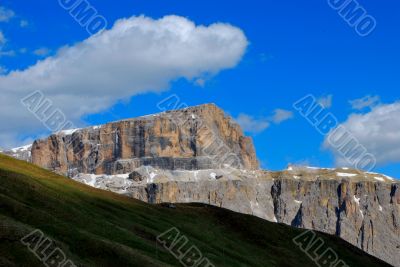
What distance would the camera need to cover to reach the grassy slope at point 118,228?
2440 inches

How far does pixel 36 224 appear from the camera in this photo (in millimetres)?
64250

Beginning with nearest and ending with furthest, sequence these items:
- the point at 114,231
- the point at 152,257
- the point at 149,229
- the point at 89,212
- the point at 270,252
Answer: the point at 152,257 → the point at 114,231 → the point at 89,212 → the point at 149,229 → the point at 270,252

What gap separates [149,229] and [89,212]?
929 cm

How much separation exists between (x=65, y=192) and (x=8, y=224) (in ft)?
102

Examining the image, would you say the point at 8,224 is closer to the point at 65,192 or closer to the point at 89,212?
the point at 89,212

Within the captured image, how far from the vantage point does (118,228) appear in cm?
7681

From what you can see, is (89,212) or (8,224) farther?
(89,212)

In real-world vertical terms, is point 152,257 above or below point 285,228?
below

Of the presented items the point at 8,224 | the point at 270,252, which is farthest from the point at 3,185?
the point at 270,252

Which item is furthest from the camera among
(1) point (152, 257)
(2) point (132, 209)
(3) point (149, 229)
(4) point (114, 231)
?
(2) point (132, 209)

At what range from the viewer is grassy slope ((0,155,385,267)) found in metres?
62.0

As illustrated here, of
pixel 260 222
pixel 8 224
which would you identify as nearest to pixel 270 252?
pixel 260 222

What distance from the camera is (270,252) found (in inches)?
4168

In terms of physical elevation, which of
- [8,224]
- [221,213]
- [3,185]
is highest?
[221,213]
